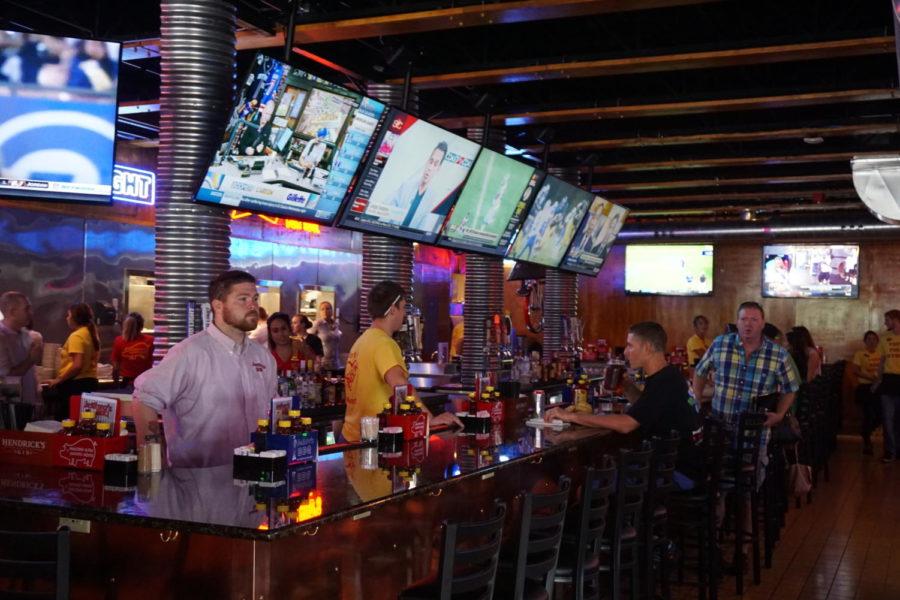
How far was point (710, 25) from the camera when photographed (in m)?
7.59

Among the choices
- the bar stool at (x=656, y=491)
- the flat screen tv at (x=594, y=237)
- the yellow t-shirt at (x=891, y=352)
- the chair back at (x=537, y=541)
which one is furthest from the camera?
the yellow t-shirt at (x=891, y=352)

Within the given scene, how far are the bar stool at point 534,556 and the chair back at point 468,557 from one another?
7.6 inches

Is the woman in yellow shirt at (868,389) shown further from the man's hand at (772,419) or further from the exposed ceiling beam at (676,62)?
the exposed ceiling beam at (676,62)

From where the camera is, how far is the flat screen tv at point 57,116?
4816 mm

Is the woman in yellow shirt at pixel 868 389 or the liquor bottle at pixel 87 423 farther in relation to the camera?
the woman in yellow shirt at pixel 868 389

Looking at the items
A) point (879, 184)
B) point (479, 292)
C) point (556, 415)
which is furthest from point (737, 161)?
point (556, 415)

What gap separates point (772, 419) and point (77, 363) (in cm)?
516

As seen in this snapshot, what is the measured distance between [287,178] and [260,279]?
6.56 meters

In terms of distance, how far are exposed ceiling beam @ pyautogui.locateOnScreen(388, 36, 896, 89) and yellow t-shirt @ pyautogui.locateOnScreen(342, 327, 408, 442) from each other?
125 inches

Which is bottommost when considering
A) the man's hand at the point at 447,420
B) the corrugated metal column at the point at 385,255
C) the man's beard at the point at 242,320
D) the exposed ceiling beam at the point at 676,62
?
the man's hand at the point at 447,420

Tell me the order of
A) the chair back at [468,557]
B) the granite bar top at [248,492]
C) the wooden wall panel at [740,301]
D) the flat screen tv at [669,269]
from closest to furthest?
1. the granite bar top at [248,492]
2. the chair back at [468,557]
3. the wooden wall panel at [740,301]
4. the flat screen tv at [669,269]

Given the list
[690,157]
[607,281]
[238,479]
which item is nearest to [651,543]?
[238,479]

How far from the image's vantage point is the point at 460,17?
587cm

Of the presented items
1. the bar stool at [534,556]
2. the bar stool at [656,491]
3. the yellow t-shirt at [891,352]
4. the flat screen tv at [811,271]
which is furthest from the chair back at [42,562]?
the flat screen tv at [811,271]
